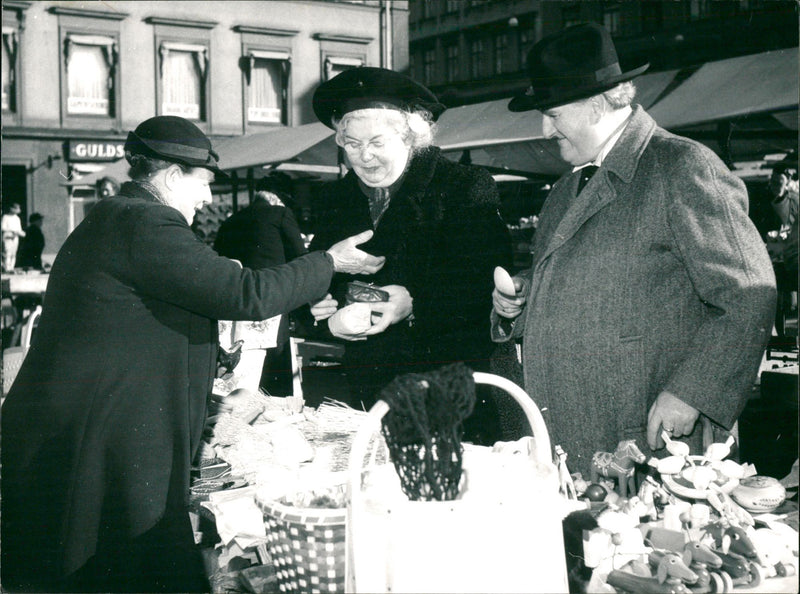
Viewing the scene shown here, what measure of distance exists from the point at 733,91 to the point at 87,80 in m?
15.5

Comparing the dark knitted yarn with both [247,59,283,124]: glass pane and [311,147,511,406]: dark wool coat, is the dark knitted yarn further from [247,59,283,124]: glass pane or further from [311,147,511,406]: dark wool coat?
[247,59,283,124]: glass pane

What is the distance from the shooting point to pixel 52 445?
173 centimetres

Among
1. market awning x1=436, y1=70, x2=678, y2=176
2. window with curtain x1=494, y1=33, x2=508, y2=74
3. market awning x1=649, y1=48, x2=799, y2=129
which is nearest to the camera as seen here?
market awning x1=649, y1=48, x2=799, y2=129

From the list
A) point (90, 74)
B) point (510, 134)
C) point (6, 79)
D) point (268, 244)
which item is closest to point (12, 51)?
point (6, 79)

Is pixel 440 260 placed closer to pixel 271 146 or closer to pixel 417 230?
pixel 417 230

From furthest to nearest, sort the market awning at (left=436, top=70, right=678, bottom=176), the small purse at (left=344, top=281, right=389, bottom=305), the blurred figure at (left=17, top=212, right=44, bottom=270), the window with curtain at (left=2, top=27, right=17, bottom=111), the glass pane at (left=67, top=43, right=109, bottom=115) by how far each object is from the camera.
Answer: the glass pane at (left=67, top=43, right=109, bottom=115)
the window with curtain at (left=2, top=27, right=17, bottom=111)
the blurred figure at (left=17, top=212, right=44, bottom=270)
the market awning at (left=436, top=70, right=678, bottom=176)
the small purse at (left=344, top=281, right=389, bottom=305)

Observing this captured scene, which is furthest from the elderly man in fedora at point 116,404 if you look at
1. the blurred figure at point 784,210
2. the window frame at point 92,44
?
the window frame at point 92,44

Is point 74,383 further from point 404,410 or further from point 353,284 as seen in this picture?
point 404,410

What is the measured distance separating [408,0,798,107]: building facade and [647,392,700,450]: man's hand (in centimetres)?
640

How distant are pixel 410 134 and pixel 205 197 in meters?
0.61

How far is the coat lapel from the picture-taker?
180cm

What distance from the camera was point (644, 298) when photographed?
1759 mm

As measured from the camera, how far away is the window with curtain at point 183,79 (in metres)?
16.9

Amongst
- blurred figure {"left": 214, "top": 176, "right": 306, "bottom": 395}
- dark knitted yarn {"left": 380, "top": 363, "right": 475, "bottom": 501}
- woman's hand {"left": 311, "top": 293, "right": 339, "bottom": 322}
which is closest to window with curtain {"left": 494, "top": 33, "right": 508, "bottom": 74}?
blurred figure {"left": 214, "top": 176, "right": 306, "bottom": 395}
